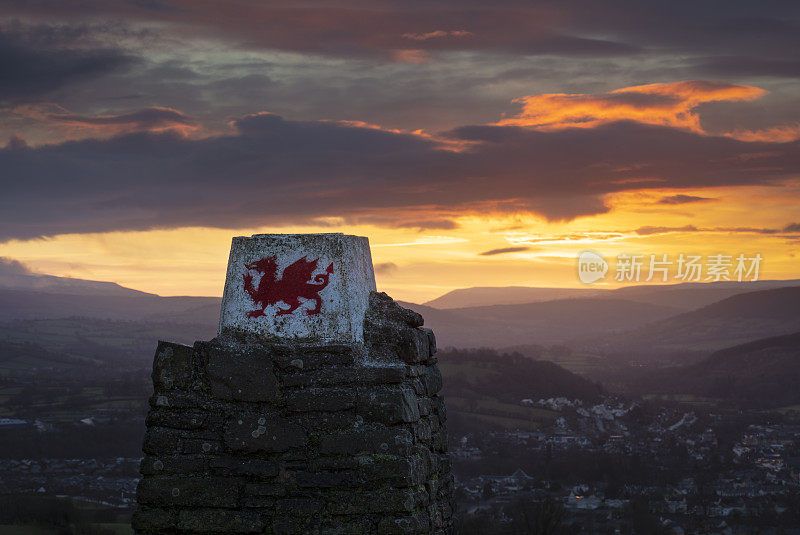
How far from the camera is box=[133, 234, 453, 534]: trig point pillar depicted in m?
6.89

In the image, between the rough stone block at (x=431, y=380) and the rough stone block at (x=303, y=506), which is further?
the rough stone block at (x=431, y=380)

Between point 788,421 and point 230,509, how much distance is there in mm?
125392

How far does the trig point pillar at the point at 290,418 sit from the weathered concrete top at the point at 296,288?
0.03 feet

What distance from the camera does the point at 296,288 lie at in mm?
7453

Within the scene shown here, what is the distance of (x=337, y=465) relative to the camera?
6898 millimetres

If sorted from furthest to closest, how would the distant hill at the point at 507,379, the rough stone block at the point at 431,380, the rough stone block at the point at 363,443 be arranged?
1. the distant hill at the point at 507,379
2. the rough stone block at the point at 431,380
3. the rough stone block at the point at 363,443

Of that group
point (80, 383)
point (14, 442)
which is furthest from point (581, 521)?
point (80, 383)

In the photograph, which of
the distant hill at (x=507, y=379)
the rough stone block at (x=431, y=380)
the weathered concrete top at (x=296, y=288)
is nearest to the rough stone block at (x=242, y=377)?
the weathered concrete top at (x=296, y=288)

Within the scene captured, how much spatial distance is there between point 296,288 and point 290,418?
1206 mm

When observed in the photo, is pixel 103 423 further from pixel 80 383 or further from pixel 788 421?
pixel 788 421

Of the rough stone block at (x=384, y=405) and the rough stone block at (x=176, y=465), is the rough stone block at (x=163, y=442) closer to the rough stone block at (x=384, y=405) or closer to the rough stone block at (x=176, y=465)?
the rough stone block at (x=176, y=465)

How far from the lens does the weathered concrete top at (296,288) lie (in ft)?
24.4

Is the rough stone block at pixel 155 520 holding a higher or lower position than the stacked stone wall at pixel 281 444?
lower

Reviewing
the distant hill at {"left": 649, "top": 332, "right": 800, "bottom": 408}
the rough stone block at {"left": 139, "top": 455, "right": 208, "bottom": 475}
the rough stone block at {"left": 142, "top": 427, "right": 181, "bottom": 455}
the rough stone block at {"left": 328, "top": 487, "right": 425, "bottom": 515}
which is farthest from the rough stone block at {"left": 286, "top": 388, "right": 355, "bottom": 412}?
the distant hill at {"left": 649, "top": 332, "right": 800, "bottom": 408}
